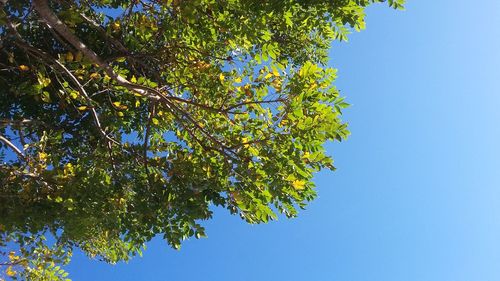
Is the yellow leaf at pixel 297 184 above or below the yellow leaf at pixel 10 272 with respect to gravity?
below

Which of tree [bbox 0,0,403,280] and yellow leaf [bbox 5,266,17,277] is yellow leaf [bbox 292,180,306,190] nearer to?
tree [bbox 0,0,403,280]

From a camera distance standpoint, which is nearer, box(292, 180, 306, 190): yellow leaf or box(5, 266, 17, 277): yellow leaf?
box(292, 180, 306, 190): yellow leaf

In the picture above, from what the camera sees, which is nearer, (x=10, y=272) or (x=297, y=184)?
(x=297, y=184)

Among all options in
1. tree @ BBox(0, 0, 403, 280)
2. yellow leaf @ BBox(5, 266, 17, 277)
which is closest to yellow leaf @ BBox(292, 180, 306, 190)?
tree @ BBox(0, 0, 403, 280)

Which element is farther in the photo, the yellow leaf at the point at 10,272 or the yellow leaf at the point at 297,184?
the yellow leaf at the point at 10,272

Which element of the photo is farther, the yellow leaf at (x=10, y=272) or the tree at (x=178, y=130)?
the yellow leaf at (x=10, y=272)

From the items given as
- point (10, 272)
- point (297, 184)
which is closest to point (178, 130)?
point (297, 184)

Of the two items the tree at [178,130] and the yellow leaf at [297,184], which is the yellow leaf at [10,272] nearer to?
the tree at [178,130]

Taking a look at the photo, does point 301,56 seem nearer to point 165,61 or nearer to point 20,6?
point 165,61

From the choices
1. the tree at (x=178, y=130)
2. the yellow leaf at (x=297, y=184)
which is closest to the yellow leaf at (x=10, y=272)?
the tree at (x=178, y=130)

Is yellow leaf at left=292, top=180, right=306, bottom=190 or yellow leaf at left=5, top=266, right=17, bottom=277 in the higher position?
yellow leaf at left=5, top=266, right=17, bottom=277

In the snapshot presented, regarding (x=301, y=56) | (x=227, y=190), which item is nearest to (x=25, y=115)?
(x=227, y=190)

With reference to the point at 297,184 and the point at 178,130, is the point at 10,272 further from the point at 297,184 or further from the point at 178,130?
the point at 297,184

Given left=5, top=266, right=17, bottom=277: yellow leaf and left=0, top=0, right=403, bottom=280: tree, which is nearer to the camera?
left=0, top=0, right=403, bottom=280: tree
